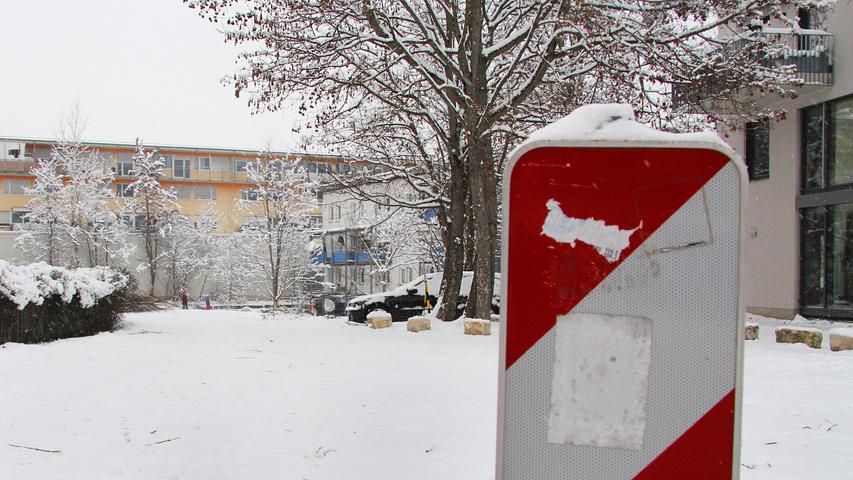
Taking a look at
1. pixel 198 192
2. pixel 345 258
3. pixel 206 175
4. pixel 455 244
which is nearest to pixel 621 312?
pixel 455 244

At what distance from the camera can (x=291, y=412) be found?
604cm

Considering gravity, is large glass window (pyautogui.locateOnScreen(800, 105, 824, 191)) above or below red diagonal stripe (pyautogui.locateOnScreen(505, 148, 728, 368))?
above

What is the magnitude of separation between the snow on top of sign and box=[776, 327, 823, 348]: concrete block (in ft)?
38.9

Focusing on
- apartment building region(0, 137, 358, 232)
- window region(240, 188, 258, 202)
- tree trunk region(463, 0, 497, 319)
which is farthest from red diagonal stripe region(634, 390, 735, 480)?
apartment building region(0, 137, 358, 232)

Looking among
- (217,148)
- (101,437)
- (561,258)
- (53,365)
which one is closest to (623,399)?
(561,258)

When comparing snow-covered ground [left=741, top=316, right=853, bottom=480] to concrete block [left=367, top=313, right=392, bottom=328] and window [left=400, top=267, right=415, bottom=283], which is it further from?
window [left=400, top=267, right=415, bottom=283]

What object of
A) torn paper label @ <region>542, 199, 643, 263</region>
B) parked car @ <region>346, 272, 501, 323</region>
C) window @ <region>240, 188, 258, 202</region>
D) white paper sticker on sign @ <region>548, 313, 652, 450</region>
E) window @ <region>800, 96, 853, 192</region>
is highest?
window @ <region>240, 188, 258, 202</region>

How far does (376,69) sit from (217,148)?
62.3 metres

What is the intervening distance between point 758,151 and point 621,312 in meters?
21.9

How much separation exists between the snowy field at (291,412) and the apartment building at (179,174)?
187ft

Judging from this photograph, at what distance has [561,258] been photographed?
6.24 ft

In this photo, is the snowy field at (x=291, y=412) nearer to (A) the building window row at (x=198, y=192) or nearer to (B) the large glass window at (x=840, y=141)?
(B) the large glass window at (x=840, y=141)

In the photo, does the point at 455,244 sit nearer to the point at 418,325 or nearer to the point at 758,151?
the point at 418,325

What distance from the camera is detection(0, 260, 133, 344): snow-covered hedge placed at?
10.2 m
